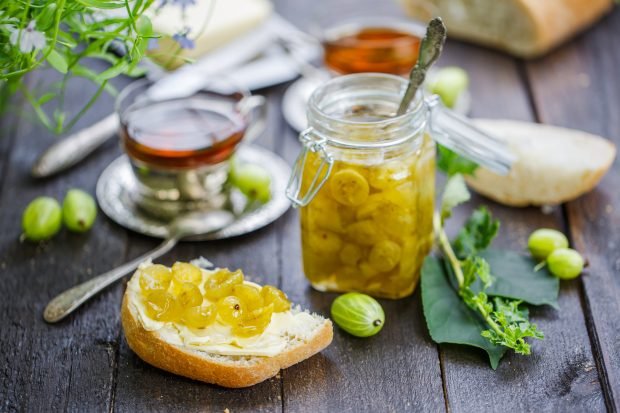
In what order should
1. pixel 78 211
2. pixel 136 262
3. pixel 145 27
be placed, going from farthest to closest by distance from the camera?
pixel 78 211, pixel 136 262, pixel 145 27

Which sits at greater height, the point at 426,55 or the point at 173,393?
the point at 426,55

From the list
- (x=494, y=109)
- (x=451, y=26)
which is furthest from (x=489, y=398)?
(x=451, y=26)

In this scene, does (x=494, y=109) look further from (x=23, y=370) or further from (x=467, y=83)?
(x=23, y=370)

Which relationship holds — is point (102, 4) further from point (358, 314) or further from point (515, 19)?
point (515, 19)

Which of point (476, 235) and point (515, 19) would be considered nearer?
point (476, 235)

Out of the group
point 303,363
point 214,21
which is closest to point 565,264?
point 303,363

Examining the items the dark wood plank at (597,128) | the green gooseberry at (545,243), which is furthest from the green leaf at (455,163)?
the dark wood plank at (597,128)
